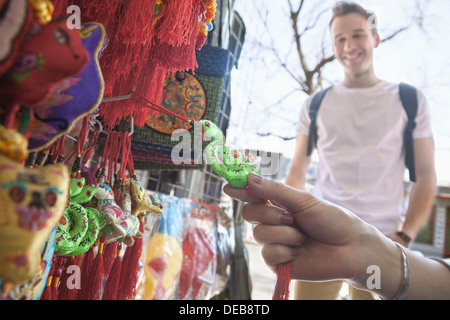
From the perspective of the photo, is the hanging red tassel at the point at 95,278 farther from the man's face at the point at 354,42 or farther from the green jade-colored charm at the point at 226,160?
the man's face at the point at 354,42

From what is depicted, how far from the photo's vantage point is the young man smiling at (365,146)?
1135 mm

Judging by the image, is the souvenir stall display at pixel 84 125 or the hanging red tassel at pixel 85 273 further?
the hanging red tassel at pixel 85 273

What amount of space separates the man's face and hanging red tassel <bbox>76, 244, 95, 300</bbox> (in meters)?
1.24

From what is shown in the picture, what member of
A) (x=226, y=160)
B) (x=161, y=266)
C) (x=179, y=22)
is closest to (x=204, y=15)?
(x=179, y=22)

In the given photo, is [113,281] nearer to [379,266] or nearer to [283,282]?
[283,282]

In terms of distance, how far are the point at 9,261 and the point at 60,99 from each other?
15cm

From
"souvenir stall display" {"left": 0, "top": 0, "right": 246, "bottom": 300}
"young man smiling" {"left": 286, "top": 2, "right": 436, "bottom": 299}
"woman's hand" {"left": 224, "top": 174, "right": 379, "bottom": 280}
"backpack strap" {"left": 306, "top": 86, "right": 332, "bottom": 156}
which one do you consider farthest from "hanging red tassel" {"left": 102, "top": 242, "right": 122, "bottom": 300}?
"backpack strap" {"left": 306, "top": 86, "right": 332, "bottom": 156}

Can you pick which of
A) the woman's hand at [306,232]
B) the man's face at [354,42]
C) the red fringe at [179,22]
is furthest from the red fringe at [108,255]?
the man's face at [354,42]

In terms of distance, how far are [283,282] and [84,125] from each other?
17.6 inches

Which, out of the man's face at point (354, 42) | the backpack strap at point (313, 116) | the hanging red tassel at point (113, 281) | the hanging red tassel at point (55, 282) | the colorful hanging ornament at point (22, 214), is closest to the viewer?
the colorful hanging ornament at point (22, 214)

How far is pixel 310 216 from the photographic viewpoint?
563 millimetres

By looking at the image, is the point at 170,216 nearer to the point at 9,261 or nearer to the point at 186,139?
the point at 186,139

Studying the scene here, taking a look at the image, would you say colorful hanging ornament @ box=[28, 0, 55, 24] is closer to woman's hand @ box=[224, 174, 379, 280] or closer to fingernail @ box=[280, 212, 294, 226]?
woman's hand @ box=[224, 174, 379, 280]
